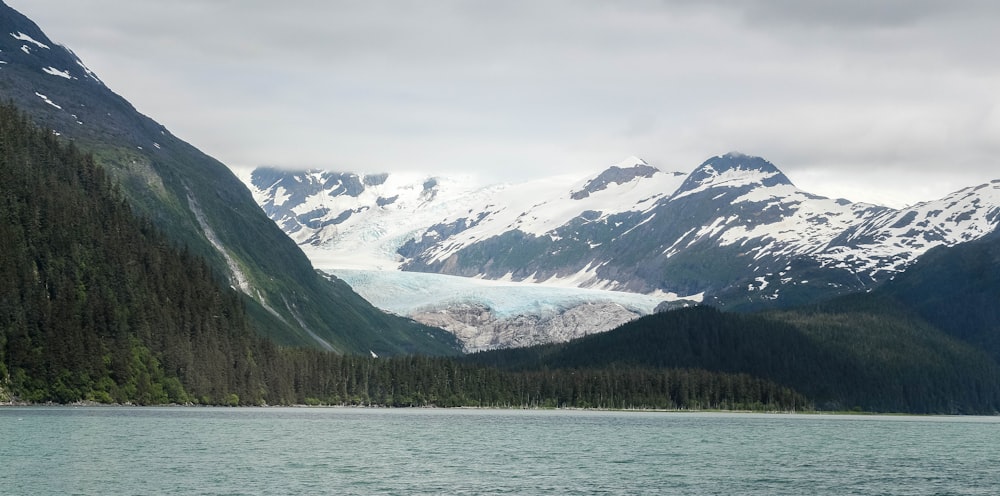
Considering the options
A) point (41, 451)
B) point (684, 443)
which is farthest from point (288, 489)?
point (684, 443)

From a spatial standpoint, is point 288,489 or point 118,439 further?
point 118,439

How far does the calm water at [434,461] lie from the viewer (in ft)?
338

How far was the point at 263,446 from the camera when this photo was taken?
139 m

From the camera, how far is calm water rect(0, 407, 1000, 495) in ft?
338

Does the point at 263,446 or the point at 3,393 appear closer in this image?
Answer: the point at 263,446

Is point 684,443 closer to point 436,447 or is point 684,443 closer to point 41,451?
point 436,447

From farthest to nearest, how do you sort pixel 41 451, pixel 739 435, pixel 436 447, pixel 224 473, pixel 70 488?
pixel 739 435 → pixel 436 447 → pixel 41 451 → pixel 224 473 → pixel 70 488

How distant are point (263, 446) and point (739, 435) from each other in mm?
82588

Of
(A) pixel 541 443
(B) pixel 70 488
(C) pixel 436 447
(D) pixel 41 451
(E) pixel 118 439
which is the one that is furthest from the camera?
(A) pixel 541 443

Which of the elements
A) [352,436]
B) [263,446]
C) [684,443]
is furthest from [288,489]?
[684,443]

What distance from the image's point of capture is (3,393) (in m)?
200

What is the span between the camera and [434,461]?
127875mm

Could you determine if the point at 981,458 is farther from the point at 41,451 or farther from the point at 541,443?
the point at 41,451

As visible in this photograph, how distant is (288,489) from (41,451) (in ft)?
104
